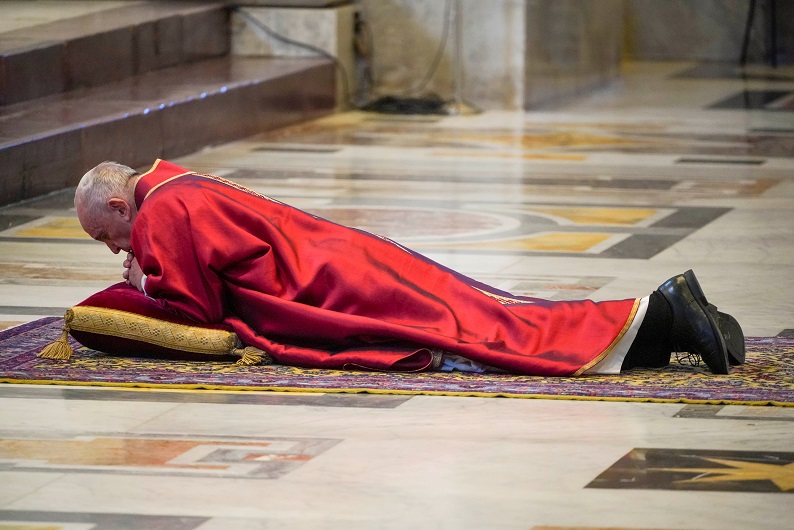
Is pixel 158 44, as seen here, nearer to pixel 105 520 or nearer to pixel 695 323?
pixel 695 323

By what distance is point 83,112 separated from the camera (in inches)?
336

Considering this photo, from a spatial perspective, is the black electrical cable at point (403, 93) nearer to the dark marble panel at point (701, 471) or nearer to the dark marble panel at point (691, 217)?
the dark marble panel at point (691, 217)

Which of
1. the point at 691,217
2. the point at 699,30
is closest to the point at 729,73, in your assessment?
the point at 699,30

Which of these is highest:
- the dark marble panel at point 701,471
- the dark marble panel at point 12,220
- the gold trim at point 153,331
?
the gold trim at point 153,331

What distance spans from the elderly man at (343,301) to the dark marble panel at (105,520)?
116 centimetres

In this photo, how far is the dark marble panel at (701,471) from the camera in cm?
325

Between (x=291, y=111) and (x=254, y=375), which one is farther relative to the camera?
(x=291, y=111)

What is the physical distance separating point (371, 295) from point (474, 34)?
802cm

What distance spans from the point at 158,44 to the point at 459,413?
7.14 metres

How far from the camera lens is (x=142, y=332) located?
428 cm

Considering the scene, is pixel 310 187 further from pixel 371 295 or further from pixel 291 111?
pixel 371 295

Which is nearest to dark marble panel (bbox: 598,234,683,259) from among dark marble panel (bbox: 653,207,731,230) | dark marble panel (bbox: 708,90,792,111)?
dark marble panel (bbox: 653,207,731,230)

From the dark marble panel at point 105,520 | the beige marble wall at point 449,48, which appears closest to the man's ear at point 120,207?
the dark marble panel at point 105,520

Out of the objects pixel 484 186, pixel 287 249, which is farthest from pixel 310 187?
pixel 287 249
